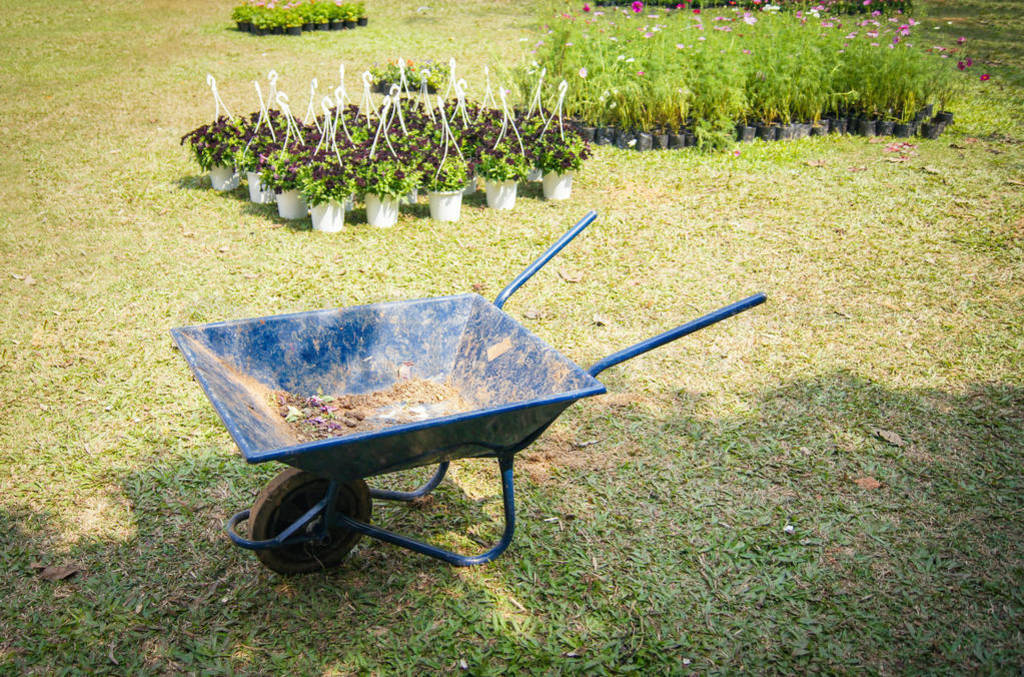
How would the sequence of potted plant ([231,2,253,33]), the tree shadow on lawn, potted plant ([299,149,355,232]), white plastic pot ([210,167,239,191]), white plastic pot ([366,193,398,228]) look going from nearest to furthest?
the tree shadow on lawn, potted plant ([299,149,355,232]), white plastic pot ([366,193,398,228]), white plastic pot ([210,167,239,191]), potted plant ([231,2,253,33])

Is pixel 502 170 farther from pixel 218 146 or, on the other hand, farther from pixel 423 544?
pixel 423 544

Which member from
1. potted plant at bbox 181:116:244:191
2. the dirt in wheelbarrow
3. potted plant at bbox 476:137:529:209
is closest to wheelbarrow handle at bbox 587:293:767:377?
the dirt in wheelbarrow

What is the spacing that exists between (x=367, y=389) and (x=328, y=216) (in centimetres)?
309

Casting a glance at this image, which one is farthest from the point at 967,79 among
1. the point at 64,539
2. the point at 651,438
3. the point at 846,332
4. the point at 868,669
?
the point at 64,539

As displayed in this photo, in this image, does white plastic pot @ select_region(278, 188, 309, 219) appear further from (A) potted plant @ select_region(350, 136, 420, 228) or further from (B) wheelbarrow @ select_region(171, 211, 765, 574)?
(B) wheelbarrow @ select_region(171, 211, 765, 574)

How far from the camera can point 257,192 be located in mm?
6469

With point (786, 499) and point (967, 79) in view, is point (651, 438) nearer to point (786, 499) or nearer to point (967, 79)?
point (786, 499)

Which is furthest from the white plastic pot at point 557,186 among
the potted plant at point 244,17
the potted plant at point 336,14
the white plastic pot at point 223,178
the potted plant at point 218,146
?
the potted plant at point 244,17

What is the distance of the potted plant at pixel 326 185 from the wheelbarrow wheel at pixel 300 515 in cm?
336

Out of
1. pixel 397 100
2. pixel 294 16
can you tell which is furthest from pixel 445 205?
pixel 294 16

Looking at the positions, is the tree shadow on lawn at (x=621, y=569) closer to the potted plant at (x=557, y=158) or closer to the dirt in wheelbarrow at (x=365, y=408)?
the dirt in wheelbarrow at (x=365, y=408)

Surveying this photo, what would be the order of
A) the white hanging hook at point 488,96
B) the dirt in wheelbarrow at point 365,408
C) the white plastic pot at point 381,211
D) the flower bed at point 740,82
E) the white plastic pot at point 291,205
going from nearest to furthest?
1. the dirt in wheelbarrow at point 365,408
2. the white plastic pot at point 381,211
3. the white plastic pot at point 291,205
4. the white hanging hook at point 488,96
5. the flower bed at point 740,82

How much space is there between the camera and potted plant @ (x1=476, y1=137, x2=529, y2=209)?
619cm

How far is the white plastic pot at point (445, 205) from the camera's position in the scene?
241 inches
